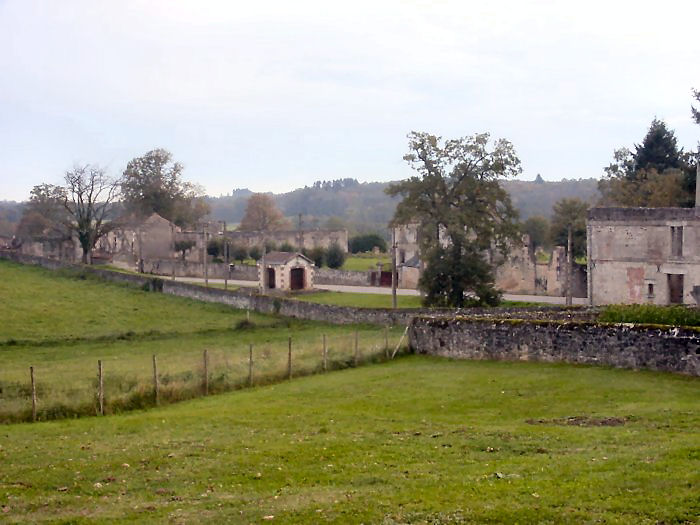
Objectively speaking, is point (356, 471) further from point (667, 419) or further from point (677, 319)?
point (677, 319)

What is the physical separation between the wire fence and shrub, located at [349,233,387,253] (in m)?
71.7

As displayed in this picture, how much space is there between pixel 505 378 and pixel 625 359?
360 centimetres

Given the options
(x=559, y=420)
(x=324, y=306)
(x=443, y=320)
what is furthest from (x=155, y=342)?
(x=559, y=420)

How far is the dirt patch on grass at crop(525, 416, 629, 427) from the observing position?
16.2 metres

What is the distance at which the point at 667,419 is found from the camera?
16.1 m

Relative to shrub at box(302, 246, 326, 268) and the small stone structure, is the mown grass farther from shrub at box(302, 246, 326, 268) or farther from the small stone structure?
shrub at box(302, 246, 326, 268)

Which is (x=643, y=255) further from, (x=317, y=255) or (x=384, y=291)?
(x=317, y=255)

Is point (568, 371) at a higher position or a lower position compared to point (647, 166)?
lower

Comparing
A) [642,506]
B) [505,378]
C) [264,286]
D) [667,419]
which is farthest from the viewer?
[264,286]

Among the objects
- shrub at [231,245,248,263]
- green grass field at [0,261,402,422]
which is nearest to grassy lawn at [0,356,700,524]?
green grass field at [0,261,402,422]

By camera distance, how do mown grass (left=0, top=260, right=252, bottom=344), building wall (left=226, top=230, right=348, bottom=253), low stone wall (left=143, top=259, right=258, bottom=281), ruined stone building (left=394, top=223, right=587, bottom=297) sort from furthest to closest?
building wall (left=226, top=230, right=348, bottom=253) → low stone wall (left=143, top=259, right=258, bottom=281) → ruined stone building (left=394, top=223, right=587, bottom=297) → mown grass (left=0, top=260, right=252, bottom=344)

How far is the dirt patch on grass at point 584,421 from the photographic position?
16.2 meters

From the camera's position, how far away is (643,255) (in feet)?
144

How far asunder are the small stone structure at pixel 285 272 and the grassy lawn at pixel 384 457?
37.8 metres
